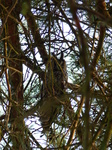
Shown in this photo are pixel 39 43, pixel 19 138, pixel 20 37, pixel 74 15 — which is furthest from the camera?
pixel 20 37

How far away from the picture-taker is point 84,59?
0.29 m

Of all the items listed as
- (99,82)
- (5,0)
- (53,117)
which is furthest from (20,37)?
(99,82)

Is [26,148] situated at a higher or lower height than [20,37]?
lower

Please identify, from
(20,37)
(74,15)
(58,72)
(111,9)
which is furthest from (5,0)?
(74,15)

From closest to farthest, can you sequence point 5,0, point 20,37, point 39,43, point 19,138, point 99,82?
point 99,82 → point 19,138 → point 39,43 → point 5,0 → point 20,37

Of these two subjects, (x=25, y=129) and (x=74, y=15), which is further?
(x=25, y=129)

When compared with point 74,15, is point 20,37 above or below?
above

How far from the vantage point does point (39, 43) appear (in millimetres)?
996

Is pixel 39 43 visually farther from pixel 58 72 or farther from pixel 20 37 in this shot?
pixel 20 37

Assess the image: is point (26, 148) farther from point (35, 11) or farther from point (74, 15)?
point (74, 15)

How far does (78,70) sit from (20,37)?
9.9 inches

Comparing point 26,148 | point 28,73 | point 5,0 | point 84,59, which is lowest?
point 84,59

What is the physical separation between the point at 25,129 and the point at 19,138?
33mm

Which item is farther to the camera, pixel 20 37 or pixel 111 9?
pixel 20 37
